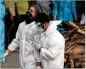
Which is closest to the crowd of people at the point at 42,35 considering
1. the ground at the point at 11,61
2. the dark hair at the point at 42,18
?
the dark hair at the point at 42,18

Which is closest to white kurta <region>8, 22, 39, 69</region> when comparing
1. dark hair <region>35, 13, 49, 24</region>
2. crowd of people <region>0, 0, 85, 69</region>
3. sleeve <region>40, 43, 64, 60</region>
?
crowd of people <region>0, 0, 85, 69</region>

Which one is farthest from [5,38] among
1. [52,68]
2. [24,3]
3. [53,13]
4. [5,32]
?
[52,68]

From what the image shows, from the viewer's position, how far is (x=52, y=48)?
18.8 feet

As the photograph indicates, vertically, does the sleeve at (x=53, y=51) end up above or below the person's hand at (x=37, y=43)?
below

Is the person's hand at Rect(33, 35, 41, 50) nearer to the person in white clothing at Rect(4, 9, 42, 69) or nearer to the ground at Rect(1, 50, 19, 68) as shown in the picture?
the person in white clothing at Rect(4, 9, 42, 69)

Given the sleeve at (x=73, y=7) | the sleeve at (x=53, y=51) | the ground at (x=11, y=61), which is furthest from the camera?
the ground at (x=11, y=61)

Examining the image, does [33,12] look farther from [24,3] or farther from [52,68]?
[24,3]

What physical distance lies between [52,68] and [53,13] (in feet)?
6.65

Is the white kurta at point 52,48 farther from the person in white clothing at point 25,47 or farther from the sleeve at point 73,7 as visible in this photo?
the sleeve at point 73,7

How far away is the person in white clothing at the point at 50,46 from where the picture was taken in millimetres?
5738

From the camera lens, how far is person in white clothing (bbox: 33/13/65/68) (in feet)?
18.8

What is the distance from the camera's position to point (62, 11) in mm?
A: 7812

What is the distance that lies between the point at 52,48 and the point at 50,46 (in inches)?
1.7

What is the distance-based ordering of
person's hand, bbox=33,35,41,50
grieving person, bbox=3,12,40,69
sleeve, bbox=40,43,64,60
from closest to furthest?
sleeve, bbox=40,43,64,60 → person's hand, bbox=33,35,41,50 → grieving person, bbox=3,12,40,69
